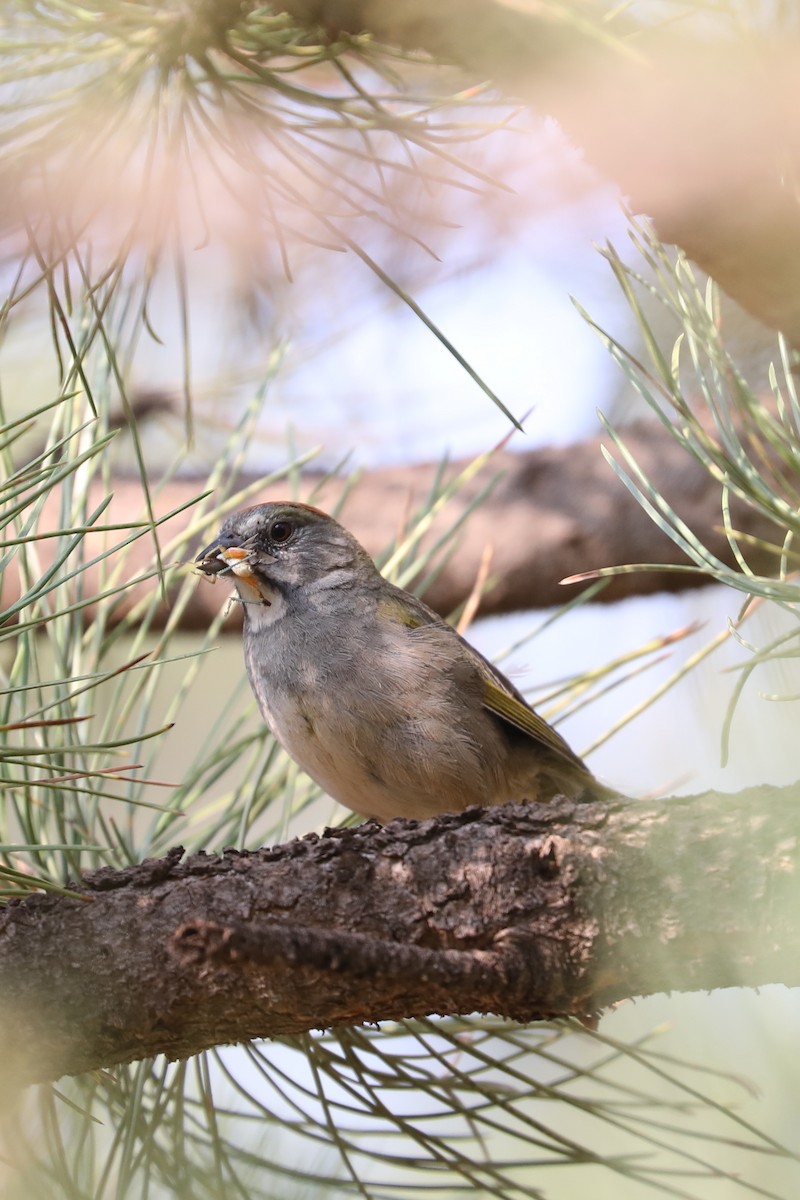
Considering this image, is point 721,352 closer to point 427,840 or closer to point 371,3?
point 371,3

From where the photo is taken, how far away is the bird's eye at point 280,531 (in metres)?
4.05

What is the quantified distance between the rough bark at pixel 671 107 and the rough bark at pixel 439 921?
924 millimetres

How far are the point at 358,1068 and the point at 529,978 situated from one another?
102 cm

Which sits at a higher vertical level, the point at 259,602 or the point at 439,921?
the point at 259,602

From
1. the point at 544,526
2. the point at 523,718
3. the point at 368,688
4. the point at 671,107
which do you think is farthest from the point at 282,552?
the point at 671,107

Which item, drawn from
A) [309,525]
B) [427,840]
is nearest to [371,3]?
[427,840]

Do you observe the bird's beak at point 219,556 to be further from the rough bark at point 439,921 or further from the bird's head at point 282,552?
the rough bark at point 439,921

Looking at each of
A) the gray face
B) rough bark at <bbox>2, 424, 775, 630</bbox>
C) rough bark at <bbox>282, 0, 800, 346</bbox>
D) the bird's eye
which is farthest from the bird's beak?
rough bark at <bbox>282, 0, 800, 346</bbox>

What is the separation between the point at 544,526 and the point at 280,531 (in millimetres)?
1363

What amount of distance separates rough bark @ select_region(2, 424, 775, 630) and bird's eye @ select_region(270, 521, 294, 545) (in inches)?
27.4

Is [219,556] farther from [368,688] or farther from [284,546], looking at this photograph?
[368,688]

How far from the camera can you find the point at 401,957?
161 cm

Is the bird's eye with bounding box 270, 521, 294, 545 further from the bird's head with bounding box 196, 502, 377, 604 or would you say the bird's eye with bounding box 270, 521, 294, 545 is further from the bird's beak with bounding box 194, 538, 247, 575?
the bird's beak with bounding box 194, 538, 247, 575

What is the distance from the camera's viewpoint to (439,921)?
2.15m
